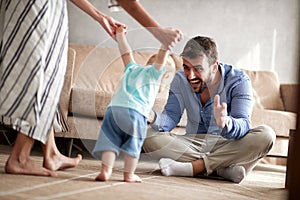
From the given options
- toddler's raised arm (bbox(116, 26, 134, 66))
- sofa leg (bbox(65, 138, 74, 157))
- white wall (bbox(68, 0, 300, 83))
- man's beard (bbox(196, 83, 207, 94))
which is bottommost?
sofa leg (bbox(65, 138, 74, 157))

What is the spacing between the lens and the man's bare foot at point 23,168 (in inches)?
67.9

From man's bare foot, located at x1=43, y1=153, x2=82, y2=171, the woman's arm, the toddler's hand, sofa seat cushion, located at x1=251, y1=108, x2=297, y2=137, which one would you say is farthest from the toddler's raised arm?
sofa seat cushion, located at x1=251, y1=108, x2=297, y2=137

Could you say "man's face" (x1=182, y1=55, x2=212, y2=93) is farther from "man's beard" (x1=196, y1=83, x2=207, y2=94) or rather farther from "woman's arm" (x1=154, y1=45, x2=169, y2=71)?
"woman's arm" (x1=154, y1=45, x2=169, y2=71)

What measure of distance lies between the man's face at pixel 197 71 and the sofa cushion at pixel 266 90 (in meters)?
1.88

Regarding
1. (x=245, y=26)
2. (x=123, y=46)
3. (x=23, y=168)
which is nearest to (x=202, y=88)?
(x=123, y=46)

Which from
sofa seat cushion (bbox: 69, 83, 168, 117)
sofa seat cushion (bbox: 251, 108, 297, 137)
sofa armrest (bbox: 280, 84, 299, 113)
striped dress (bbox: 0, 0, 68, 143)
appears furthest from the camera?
sofa armrest (bbox: 280, 84, 299, 113)

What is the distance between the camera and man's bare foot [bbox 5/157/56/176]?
5.66ft

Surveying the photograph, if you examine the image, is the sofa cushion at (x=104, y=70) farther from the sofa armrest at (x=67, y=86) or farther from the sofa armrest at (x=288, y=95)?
the sofa armrest at (x=288, y=95)

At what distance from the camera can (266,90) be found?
407 cm

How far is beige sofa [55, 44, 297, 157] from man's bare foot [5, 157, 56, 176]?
0.29m

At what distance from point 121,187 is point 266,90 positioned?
2583mm

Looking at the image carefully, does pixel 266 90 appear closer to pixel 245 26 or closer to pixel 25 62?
pixel 245 26

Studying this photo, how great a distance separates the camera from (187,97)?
7.83ft

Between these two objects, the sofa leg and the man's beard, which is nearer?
the man's beard
